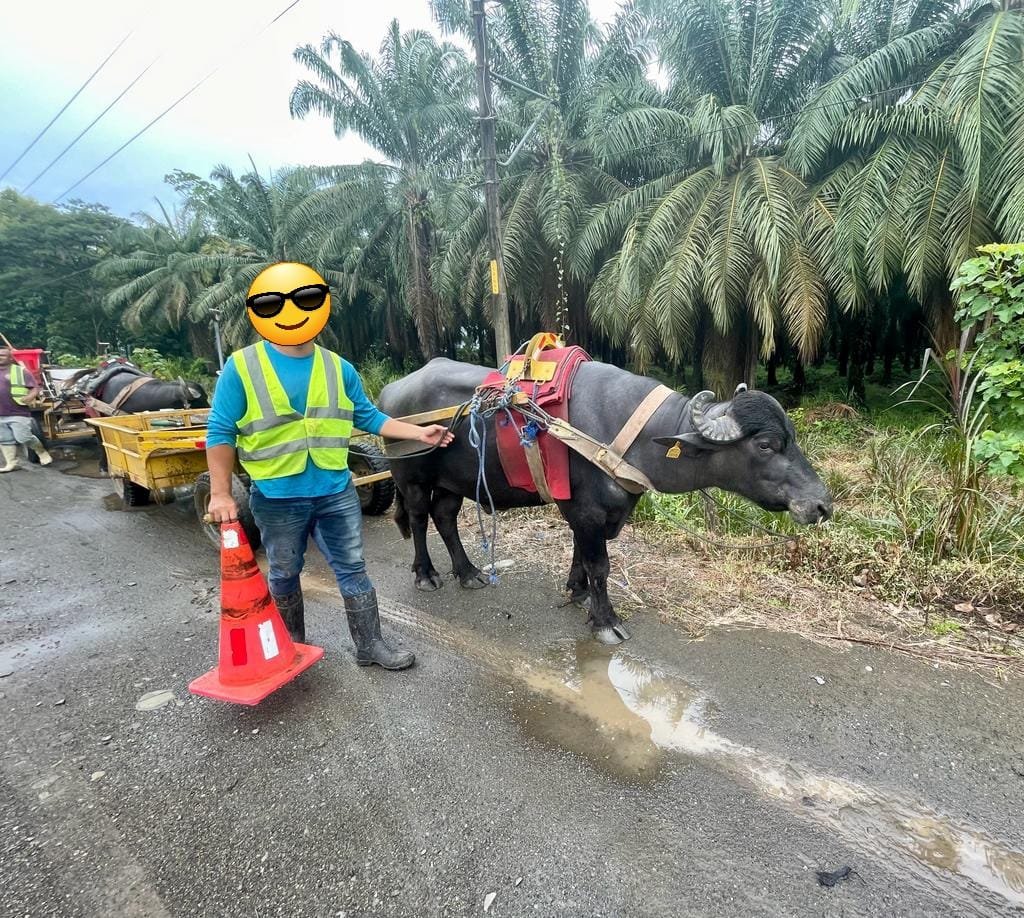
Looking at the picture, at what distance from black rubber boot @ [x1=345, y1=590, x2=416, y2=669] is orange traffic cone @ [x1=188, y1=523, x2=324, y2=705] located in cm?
39

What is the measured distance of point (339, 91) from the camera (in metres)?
16.9

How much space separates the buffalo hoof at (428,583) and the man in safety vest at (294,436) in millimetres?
1073

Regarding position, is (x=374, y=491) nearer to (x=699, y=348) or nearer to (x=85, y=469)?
(x=85, y=469)

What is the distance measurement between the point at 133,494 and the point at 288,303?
5.34 meters

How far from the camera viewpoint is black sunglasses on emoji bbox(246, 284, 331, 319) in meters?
2.52

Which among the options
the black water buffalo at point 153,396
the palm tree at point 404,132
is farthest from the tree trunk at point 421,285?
the black water buffalo at point 153,396

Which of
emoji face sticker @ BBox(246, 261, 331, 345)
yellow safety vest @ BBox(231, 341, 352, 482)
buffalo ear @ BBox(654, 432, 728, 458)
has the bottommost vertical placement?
buffalo ear @ BBox(654, 432, 728, 458)

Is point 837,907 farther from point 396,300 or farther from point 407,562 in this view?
point 396,300

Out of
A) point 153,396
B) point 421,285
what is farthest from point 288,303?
point 421,285

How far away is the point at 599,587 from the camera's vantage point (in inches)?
136

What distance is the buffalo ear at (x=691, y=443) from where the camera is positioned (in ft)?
9.74

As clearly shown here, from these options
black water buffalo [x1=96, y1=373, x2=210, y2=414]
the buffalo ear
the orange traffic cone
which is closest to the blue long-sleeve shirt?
the orange traffic cone

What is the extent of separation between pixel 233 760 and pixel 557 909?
1.51 metres

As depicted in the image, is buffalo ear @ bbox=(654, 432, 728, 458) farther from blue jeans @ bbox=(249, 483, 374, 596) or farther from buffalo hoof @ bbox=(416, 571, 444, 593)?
buffalo hoof @ bbox=(416, 571, 444, 593)
